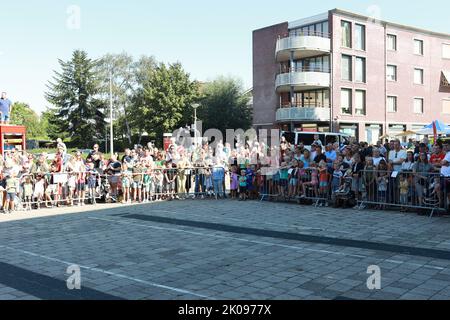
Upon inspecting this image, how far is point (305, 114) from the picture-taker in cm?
4212

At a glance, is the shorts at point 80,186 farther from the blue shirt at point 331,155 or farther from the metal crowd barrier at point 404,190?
the metal crowd barrier at point 404,190

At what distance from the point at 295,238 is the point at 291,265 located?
2.26m

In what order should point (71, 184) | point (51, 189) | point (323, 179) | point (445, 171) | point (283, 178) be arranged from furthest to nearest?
point (283, 178) < point (71, 184) < point (51, 189) < point (323, 179) < point (445, 171)

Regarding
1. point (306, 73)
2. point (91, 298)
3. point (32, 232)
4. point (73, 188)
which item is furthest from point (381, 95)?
point (91, 298)

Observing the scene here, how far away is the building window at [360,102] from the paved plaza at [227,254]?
34000 millimetres

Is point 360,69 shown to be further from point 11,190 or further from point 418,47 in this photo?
point 11,190

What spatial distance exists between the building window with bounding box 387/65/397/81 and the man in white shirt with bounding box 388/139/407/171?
36.3 metres

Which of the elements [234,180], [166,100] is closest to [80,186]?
[234,180]

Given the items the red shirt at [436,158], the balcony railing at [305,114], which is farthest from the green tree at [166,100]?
the red shirt at [436,158]

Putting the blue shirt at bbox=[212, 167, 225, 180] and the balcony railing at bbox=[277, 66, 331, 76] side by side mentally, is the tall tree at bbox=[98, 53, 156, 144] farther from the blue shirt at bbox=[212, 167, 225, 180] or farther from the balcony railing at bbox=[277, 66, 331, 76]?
the blue shirt at bbox=[212, 167, 225, 180]

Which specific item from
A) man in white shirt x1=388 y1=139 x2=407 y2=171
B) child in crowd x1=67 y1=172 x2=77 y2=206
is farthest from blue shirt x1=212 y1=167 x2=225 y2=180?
man in white shirt x1=388 y1=139 x2=407 y2=171

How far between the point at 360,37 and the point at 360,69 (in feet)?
10.2
